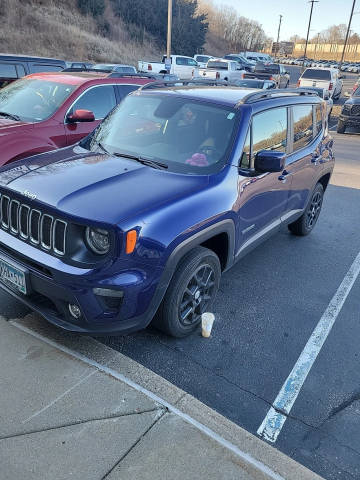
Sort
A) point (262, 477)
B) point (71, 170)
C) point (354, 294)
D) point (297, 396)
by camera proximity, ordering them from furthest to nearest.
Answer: point (354, 294)
point (71, 170)
point (297, 396)
point (262, 477)

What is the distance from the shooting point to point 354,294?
14.1 ft

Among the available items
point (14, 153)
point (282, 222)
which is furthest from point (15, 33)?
point (282, 222)

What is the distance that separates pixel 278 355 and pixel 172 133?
2104 mm

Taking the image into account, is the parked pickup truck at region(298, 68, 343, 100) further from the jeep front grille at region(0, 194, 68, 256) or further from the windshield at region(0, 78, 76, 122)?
the jeep front grille at region(0, 194, 68, 256)

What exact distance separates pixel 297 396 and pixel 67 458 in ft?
5.14

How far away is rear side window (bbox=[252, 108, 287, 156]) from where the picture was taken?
3696mm

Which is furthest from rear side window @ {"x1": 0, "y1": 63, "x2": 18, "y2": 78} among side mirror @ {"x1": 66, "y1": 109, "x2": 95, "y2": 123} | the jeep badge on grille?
the jeep badge on grille

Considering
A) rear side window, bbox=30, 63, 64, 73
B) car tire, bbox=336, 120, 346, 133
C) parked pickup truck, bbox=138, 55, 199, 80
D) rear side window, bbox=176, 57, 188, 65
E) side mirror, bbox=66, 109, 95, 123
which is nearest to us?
side mirror, bbox=66, 109, 95, 123

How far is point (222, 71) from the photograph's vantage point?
80.8ft

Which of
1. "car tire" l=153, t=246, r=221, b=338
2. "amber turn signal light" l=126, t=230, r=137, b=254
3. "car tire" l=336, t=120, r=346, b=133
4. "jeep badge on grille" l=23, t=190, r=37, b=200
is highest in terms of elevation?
"jeep badge on grille" l=23, t=190, r=37, b=200

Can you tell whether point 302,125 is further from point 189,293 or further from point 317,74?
point 317,74

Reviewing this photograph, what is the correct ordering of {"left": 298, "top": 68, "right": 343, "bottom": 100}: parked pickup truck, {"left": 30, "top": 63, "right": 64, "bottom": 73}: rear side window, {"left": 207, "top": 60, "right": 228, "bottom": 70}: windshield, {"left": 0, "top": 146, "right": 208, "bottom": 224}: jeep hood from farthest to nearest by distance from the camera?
{"left": 207, "top": 60, "right": 228, "bottom": 70}: windshield, {"left": 298, "top": 68, "right": 343, "bottom": 100}: parked pickup truck, {"left": 30, "top": 63, "right": 64, "bottom": 73}: rear side window, {"left": 0, "top": 146, "right": 208, "bottom": 224}: jeep hood

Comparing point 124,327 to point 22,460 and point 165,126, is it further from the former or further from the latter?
point 165,126

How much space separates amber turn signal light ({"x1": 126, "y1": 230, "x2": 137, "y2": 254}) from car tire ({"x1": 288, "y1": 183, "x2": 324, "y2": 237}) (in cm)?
342
